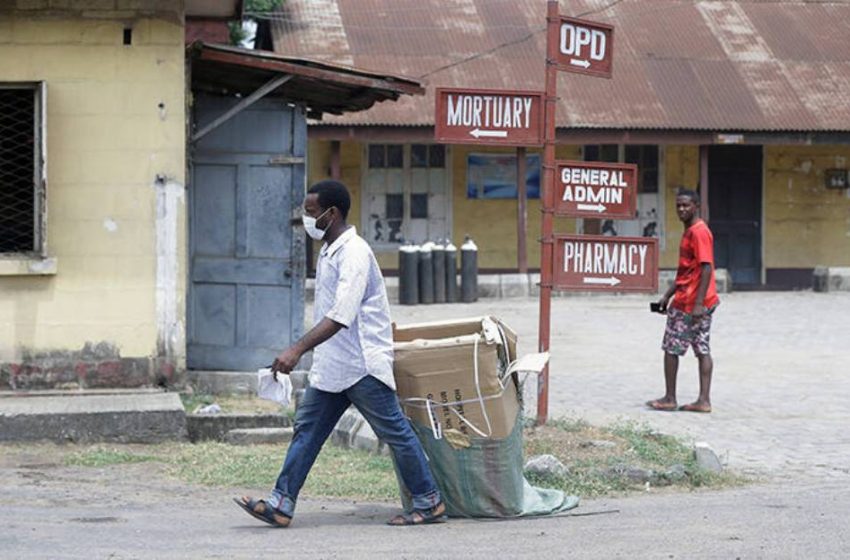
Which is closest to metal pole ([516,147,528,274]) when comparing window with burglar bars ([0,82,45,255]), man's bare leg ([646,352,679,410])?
man's bare leg ([646,352,679,410])

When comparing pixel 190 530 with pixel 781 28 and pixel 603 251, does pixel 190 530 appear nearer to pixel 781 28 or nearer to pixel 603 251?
pixel 603 251

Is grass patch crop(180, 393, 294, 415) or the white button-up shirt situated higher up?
the white button-up shirt

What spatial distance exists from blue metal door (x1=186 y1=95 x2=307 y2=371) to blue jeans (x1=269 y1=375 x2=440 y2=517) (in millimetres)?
5362

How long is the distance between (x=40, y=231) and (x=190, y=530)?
4586mm

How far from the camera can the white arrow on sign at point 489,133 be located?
9.80 m

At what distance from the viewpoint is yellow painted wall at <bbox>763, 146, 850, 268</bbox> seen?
2786 centimetres

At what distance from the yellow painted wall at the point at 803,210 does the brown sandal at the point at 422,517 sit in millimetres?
21095

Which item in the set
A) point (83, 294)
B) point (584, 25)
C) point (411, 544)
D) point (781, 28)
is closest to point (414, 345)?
point (411, 544)

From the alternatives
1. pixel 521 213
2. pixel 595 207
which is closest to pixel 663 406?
pixel 595 207

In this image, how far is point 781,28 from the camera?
93.6 ft

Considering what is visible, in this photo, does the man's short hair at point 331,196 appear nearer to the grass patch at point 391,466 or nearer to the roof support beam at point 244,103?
the grass patch at point 391,466

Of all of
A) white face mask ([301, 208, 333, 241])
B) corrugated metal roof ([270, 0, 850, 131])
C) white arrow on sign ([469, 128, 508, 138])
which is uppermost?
corrugated metal roof ([270, 0, 850, 131])

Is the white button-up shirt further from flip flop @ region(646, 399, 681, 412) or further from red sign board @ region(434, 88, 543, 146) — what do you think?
flip flop @ region(646, 399, 681, 412)

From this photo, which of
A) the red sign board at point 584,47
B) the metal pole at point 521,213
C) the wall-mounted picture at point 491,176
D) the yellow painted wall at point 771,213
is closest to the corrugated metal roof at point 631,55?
the metal pole at point 521,213
